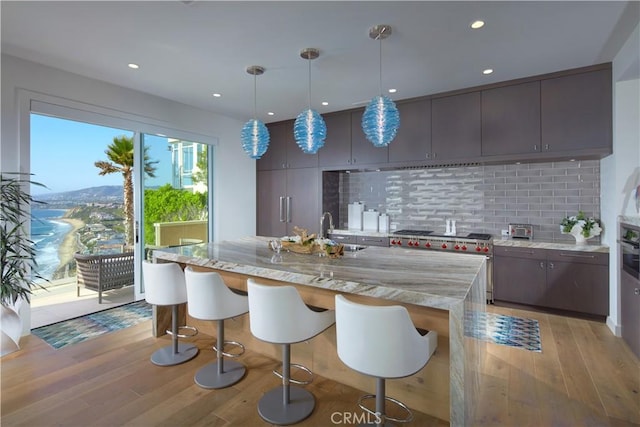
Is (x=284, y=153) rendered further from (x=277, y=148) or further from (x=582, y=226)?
(x=582, y=226)

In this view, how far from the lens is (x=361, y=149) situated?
475cm

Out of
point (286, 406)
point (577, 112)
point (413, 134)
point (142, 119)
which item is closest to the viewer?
point (286, 406)

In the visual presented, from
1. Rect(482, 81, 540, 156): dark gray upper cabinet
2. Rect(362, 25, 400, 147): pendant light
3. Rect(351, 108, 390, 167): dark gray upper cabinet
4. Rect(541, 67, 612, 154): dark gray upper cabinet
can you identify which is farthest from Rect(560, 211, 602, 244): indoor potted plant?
Rect(362, 25, 400, 147): pendant light

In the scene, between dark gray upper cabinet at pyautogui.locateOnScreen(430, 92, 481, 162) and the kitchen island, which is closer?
the kitchen island

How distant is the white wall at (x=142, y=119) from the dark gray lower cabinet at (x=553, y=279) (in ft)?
13.1

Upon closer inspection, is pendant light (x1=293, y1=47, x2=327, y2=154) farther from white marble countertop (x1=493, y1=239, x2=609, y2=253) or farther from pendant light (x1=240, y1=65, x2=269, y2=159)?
white marble countertop (x1=493, y1=239, x2=609, y2=253)

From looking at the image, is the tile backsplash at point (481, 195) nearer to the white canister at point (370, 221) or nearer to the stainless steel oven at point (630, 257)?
the white canister at point (370, 221)

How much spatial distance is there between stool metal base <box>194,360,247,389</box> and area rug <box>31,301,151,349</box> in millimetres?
1527

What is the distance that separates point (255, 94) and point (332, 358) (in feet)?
10.8

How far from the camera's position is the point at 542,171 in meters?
4.01

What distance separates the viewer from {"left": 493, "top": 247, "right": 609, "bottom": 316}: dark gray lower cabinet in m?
3.37

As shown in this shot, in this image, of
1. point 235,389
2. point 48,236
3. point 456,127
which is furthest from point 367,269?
point 48,236

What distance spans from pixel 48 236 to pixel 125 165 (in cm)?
137

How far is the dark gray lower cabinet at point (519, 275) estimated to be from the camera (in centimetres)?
366
